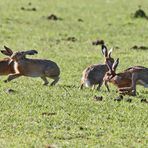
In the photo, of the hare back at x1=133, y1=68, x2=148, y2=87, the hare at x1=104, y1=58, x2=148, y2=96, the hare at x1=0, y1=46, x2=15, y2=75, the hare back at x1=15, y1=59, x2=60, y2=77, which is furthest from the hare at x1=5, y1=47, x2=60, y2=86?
the hare back at x1=133, y1=68, x2=148, y2=87

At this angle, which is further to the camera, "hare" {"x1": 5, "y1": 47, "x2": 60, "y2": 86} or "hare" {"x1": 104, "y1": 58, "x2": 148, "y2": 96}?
"hare" {"x1": 5, "y1": 47, "x2": 60, "y2": 86}

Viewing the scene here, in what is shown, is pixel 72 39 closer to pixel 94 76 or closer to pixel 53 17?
pixel 53 17

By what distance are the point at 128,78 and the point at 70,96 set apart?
45.2 inches

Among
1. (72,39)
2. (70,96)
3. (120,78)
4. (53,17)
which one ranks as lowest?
(53,17)

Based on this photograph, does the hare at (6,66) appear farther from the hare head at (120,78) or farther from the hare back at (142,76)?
the hare back at (142,76)

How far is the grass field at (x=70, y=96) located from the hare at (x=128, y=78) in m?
0.19

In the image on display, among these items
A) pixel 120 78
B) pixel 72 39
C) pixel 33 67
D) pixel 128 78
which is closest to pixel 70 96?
pixel 120 78

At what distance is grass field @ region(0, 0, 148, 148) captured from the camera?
30.4 ft

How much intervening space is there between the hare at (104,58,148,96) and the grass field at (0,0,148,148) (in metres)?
0.19

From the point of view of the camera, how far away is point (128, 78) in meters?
12.5

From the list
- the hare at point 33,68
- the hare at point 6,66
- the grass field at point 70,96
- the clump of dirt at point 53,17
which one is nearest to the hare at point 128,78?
the grass field at point 70,96

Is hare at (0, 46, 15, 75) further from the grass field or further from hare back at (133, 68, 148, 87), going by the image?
hare back at (133, 68, 148, 87)

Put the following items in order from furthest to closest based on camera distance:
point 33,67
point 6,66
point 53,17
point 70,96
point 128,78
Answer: point 53,17, point 6,66, point 33,67, point 128,78, point 70,96

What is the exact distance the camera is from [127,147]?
8.77 metres
